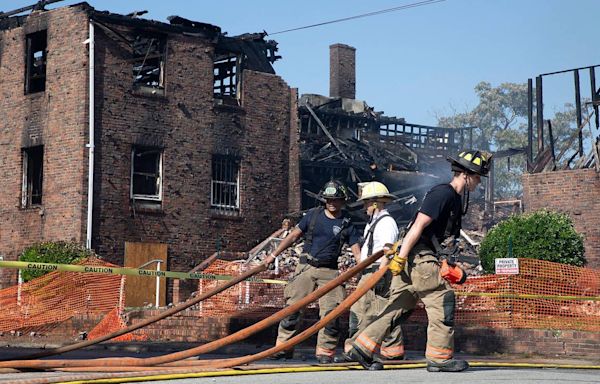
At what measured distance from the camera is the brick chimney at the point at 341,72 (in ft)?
127

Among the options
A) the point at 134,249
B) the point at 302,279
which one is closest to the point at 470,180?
the point at 302,279

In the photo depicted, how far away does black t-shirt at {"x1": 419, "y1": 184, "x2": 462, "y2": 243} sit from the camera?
8.66 meters

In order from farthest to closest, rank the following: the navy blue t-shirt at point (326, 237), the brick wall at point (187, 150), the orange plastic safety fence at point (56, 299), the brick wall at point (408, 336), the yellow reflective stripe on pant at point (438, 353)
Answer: the brick wall at point (187, 150)
the orange plastic safety fence at point (56, 299)
the brick wall at point (408, 336)
the navy blue t-shirt at point (326, 237)
the yellow reflective stripe on pant at point (438, 353)

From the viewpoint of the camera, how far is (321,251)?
10.9 meters

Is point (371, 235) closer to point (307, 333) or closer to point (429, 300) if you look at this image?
point (429, 300)

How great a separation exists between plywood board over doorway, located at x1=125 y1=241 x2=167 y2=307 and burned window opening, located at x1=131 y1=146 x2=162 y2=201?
1.31 metres

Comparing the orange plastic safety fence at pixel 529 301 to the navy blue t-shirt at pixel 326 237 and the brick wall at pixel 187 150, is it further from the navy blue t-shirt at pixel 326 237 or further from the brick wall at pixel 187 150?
the brick wall at pixel 187 150

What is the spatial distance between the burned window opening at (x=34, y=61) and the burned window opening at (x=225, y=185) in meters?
5.19

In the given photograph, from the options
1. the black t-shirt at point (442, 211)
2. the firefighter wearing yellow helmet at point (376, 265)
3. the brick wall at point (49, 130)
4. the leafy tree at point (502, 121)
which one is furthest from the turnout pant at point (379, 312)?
the leafy tree at point (502, 121)

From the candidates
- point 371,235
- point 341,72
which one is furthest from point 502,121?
point 371,235

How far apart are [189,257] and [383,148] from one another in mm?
10614

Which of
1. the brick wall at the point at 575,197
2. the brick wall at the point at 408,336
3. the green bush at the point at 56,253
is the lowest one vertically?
the brick wall at the point at 408,336

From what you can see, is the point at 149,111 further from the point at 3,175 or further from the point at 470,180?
the point at 470,180

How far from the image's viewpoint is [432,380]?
8031mm
